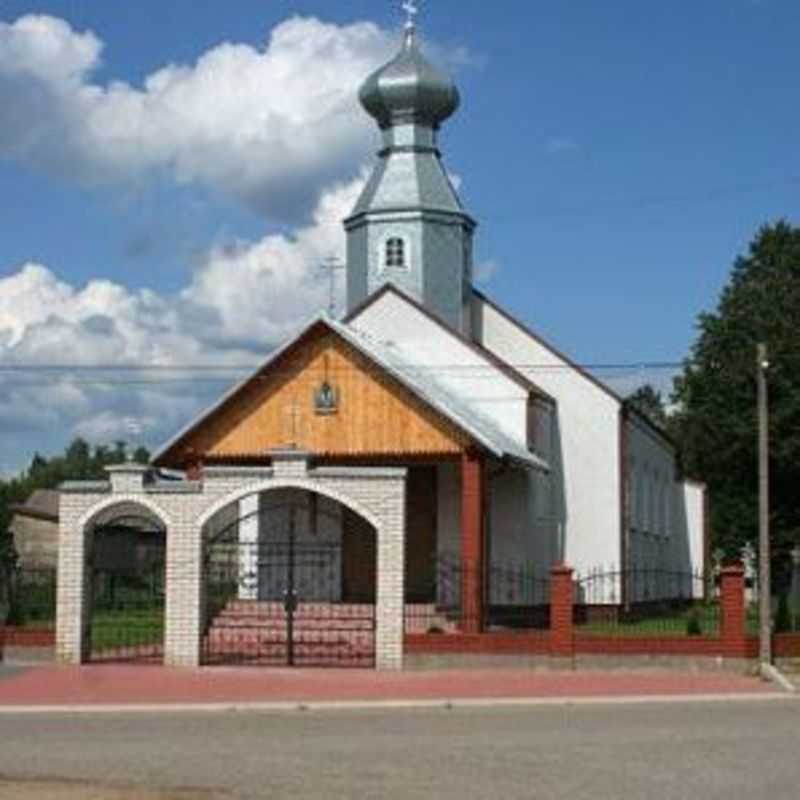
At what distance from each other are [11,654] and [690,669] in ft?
34.6

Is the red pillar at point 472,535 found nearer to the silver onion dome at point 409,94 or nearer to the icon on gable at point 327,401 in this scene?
the icon on gable at point 327,401

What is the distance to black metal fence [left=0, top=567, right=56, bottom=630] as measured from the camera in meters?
28.3

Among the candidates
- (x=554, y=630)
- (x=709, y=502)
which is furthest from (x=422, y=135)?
(x=709, y=502)

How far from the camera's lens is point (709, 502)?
168ft

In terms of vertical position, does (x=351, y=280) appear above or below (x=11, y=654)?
above

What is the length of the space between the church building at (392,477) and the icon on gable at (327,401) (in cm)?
6

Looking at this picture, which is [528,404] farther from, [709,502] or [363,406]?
[709,502]

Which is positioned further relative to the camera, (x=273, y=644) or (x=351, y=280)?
(x=351, y=280)

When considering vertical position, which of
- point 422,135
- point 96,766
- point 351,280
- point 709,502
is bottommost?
point 96,766

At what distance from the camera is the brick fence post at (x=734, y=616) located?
24844mm

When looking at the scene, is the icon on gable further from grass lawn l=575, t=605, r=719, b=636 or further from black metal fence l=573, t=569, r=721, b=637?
black metal fence l=573, t=569, r=721, b=637

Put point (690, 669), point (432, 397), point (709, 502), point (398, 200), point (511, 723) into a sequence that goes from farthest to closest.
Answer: point (709, 502) < point (398, 200) < point (432, 397) < point (690, 669) < point (511, 723)

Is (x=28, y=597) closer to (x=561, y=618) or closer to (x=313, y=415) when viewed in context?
(x=313, y=415)

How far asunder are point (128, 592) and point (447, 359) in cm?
805
